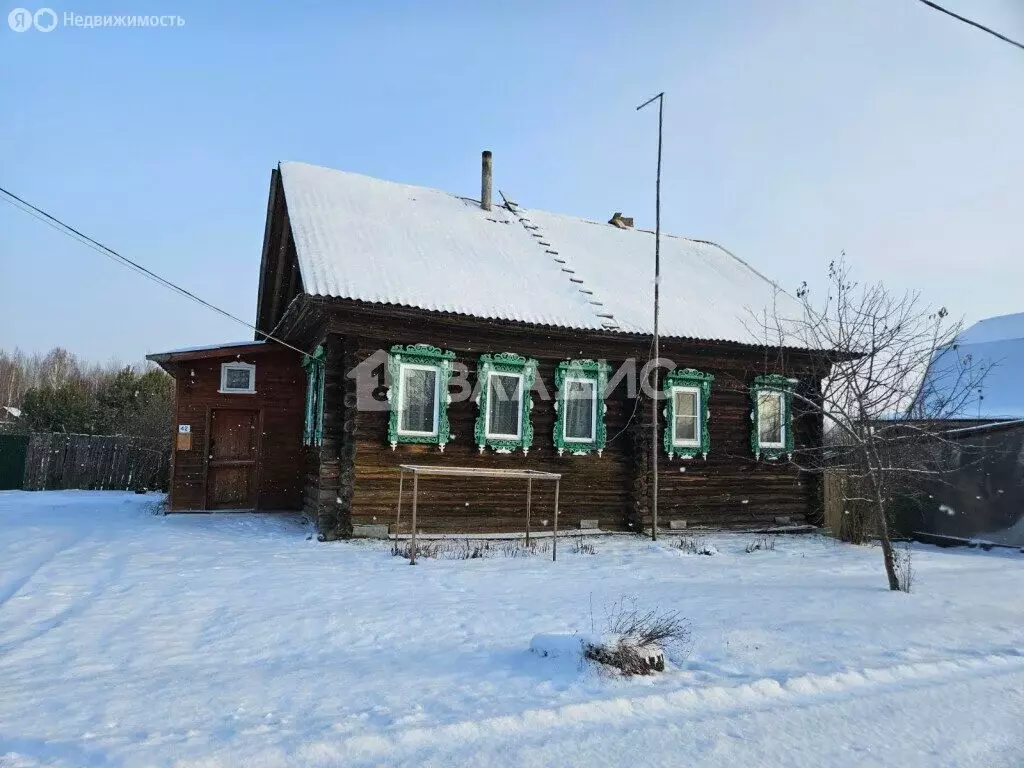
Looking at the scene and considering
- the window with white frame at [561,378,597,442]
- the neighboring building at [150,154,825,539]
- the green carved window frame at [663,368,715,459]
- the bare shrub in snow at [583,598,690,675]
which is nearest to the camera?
the bare shrub in snow at [583,598,690,675]

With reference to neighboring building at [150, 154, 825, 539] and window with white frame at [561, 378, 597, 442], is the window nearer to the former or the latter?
neighboring building at [150, 154, 825, 539]

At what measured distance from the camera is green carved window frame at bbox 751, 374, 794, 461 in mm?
14414

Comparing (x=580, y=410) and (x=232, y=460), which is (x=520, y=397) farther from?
(x=232, y=460)

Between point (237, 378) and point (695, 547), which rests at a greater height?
point (237, 378)

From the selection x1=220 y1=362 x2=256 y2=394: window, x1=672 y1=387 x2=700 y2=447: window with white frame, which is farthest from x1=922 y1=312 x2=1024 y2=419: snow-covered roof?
x1=220 y1=362 x2=256 y2=394: window

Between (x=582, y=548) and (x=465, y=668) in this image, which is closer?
(x=465, y=668)

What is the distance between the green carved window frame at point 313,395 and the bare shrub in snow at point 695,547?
6.35 meters

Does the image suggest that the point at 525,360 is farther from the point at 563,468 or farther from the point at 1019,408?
the point at 1019,408

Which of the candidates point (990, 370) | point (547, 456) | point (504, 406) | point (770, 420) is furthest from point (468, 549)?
point (990, 370)

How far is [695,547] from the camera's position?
11906 millimetres

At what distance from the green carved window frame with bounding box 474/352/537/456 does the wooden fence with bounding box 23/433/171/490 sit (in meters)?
12.3

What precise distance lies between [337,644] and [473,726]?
199 centimetres

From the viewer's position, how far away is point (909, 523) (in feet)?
51.1

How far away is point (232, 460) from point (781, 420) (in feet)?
37.0
